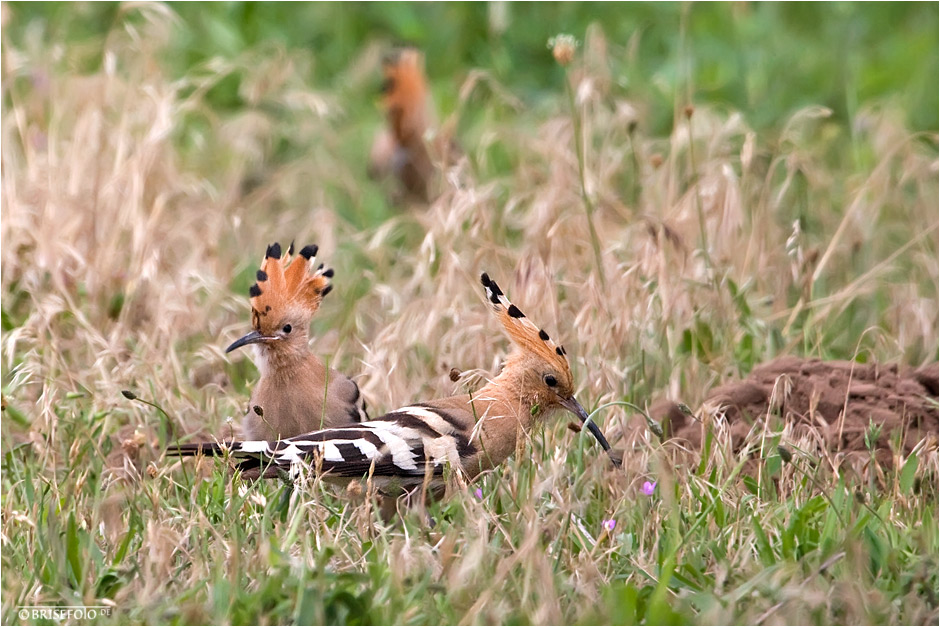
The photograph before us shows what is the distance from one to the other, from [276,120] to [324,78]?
85cm

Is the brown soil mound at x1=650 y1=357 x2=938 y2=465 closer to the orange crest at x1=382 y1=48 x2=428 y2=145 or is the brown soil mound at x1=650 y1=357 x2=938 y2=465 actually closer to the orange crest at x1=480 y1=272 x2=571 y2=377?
the orange crest at x1=480 y1=272 x2=571 y2=377

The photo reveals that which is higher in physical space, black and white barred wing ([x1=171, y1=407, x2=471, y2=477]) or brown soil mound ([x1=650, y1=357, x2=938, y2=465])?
black and white barred wing ([x1=171, y1=407, x2=471, y2=477])

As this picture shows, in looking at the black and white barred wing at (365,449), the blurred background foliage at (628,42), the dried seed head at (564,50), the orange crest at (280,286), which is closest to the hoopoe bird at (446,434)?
the black and white barred wing at (365,449)

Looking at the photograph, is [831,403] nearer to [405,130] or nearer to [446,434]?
[446,434]

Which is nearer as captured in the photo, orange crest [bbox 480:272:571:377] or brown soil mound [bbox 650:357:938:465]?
orange crest [bbox 480:272:571:377]

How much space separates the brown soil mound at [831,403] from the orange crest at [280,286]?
4.19 feet

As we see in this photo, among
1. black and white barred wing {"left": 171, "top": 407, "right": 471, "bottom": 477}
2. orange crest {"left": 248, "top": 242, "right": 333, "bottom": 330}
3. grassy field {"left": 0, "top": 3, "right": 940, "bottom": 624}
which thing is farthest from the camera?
orange crest {"left": 248, "top": 242, "right": 333, "bottom": 330}

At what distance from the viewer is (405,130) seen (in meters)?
8.34

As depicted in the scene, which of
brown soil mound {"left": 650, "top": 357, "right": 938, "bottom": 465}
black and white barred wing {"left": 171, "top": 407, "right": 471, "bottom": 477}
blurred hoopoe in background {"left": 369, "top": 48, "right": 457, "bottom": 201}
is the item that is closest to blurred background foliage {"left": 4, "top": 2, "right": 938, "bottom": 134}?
blurred hoopoe in background {"left": 369, "top": 48, "right": 457, "bottom": 201}

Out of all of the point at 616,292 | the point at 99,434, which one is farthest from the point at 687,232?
the point at 99,434

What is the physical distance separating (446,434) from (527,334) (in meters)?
0.42

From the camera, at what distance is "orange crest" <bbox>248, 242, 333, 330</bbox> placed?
425cm

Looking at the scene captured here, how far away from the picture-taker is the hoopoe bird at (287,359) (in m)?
4.26

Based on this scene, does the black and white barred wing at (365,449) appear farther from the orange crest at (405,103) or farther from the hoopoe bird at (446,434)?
the orange crest at (405,103)
